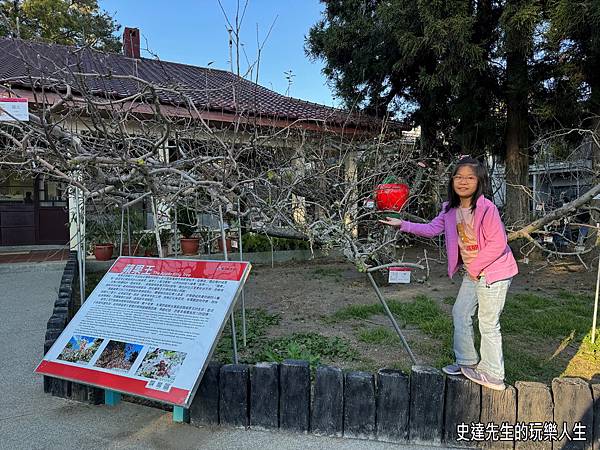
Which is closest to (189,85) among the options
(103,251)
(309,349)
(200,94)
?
(200,94)

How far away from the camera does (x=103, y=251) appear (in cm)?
821

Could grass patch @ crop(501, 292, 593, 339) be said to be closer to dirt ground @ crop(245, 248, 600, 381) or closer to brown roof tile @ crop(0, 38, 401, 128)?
dirt ground @ crop(245, 248, 600, 381)

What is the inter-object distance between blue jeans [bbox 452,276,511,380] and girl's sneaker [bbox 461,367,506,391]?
1.6 inches

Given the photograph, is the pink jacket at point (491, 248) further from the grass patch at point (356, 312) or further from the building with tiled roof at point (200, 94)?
the building with tiled roof at point (200, 94)

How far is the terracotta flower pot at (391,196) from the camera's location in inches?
197

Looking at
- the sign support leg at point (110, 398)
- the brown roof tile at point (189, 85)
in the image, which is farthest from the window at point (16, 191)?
the sign support leg at point (110, 398)

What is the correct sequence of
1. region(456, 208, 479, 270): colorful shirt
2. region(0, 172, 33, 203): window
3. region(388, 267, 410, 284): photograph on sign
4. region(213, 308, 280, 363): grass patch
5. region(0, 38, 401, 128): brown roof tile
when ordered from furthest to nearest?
region(0, 172, 33, 203): window → region(0, 38, 401, 128): brown roof tile → region(388, 267, 410, 284): photograph on sign → region(213, 308, 280, 363): grass patch → region(456, 208, 479, 270): colorful shirt

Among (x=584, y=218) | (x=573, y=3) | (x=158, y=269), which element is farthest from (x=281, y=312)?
(x=584, y=218)

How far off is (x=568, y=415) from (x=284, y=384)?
1624 millimetres

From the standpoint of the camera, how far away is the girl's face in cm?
269

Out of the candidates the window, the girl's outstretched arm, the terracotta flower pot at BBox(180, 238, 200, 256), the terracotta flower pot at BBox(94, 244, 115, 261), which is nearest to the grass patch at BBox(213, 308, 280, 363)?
the girl's outstretched arm

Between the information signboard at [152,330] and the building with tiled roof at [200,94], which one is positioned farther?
the building with tiled roof at [200,94]

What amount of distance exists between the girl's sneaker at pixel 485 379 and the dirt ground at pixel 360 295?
0.89 meters

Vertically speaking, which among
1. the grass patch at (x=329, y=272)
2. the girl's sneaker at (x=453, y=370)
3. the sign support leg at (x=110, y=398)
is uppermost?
the girl's sneaker at (x=453, y=370)
